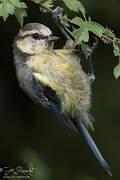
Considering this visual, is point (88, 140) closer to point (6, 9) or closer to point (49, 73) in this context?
point (49, 73)

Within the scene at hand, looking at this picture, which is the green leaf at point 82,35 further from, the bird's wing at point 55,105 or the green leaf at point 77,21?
the bird's wing at point 55,105

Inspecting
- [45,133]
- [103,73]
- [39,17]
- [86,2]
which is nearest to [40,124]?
[45,133]

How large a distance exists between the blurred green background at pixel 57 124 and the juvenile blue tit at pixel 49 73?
1231 millimetres

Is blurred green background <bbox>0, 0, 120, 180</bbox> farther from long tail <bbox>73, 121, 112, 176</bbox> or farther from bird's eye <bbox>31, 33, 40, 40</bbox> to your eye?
bird's eye <bbox>31, 33, 40, 40</bbox>

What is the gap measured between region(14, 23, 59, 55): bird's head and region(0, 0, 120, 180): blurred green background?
1.30 m

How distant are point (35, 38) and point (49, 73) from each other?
0.36 m

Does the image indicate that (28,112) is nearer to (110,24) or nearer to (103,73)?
(103,73)

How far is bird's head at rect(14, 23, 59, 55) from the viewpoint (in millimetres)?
3482

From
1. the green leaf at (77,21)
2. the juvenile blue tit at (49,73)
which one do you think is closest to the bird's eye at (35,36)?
the juvenile blue tit at (49,73)

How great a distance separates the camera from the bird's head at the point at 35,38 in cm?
348
